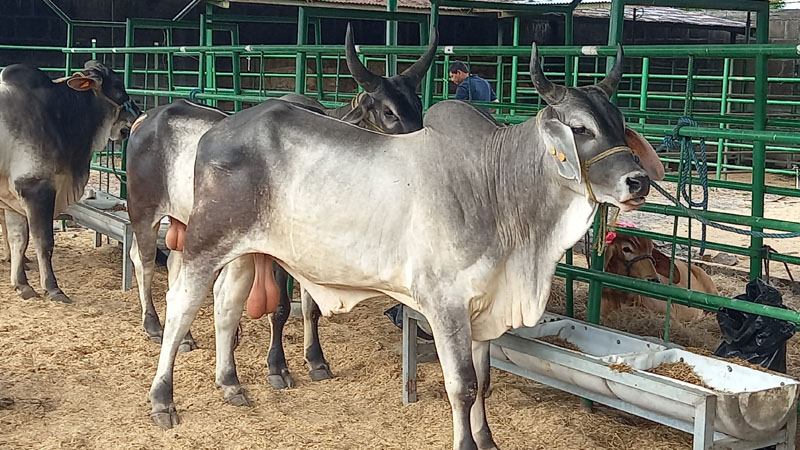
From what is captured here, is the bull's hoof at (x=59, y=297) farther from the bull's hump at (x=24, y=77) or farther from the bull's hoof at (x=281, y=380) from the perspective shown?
the bull's hoof at (x=281, y=380)

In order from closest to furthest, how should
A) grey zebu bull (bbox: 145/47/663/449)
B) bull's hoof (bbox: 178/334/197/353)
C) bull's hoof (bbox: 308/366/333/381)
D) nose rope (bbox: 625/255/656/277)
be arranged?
grey zebu bull (bbox: 145/47/663/449)
bull's hoof (bbox: 308/366/333/381)
bull's hoof (bbox: 178/334/197/353)
nose rope (bbox: 625/255/656/277)

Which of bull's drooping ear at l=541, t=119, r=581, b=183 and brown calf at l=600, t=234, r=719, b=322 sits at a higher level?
bull's drooping ear at l=541, t=119, r=581, b=183

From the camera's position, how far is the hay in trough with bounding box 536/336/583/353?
482 cm

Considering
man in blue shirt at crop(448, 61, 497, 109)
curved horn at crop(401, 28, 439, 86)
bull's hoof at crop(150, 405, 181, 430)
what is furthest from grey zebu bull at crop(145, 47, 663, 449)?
man in blue shirt at crop(448, 61, 497, 109)

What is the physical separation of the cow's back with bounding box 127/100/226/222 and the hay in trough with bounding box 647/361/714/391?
274cm

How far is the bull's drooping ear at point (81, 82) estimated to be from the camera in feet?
24.7

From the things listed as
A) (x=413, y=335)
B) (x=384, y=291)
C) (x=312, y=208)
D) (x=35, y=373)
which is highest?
(x=312, y=208)

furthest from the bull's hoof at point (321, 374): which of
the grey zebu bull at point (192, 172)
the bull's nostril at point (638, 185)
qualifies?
the bull's nostril at point (638, 185)

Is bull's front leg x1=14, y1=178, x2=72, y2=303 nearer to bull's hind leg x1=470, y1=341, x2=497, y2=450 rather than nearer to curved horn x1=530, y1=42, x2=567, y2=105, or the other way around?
bull's hind leg x1=470, y1=341, x2=497, y2=450

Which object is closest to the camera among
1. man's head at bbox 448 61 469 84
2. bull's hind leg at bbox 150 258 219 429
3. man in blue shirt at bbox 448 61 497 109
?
bull's hind leg at bbox 150 258 219 429

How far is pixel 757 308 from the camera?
4098 millimetres

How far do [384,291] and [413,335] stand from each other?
0.74 meters

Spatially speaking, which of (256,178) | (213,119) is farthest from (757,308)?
(213,119)

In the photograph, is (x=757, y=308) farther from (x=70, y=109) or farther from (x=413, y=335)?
(x=70, y=109)
